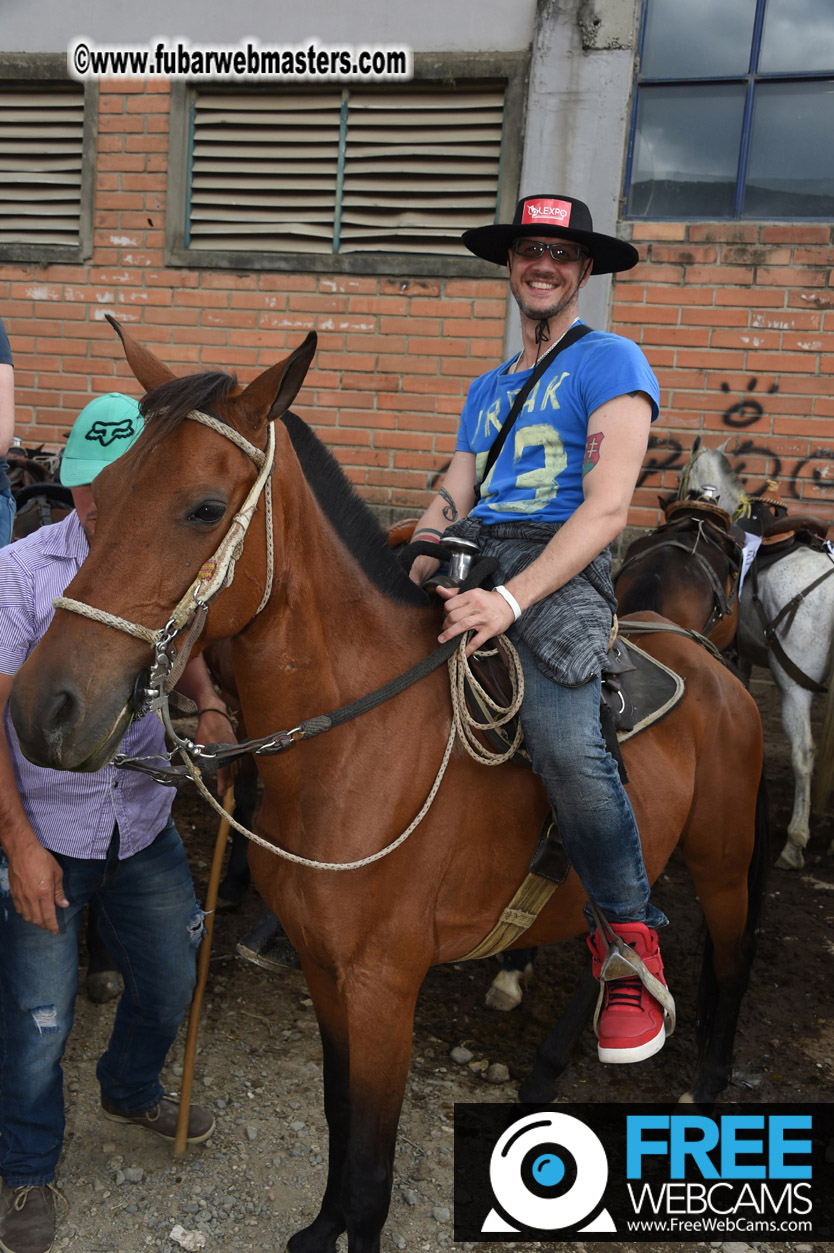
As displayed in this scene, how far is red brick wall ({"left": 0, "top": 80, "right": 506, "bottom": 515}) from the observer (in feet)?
21.1

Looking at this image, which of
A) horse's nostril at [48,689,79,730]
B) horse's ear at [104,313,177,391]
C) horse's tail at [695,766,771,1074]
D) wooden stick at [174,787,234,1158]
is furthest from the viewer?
horse's tail at [695,766,771,1074]

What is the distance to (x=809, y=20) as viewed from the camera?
589 cm

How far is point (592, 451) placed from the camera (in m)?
2.18

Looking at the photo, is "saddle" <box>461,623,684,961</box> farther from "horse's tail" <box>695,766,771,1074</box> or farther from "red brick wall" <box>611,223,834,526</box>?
"red brick wall" <box>611,223,834,526</box>

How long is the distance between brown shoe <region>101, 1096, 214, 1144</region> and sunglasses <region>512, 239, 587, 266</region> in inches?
112

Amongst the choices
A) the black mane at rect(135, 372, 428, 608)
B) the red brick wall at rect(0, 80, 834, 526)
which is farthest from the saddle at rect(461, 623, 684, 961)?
the red brick wall at rect(0, 80, 834, 526)

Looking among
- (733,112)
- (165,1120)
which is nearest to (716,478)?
(733,112)

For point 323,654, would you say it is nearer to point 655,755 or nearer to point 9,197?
point 655,755

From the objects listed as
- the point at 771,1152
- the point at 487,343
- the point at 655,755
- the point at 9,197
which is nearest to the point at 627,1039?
the point at 655,755

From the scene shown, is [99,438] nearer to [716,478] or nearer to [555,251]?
[555,251]

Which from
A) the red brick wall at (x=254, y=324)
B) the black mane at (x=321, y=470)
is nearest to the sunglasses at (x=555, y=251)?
the black mane at (x=321, y=470)

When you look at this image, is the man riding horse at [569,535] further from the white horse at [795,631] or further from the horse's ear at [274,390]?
the white horse at [795,631]

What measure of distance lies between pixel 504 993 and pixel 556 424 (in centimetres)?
251

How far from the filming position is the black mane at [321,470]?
1.73 metres
